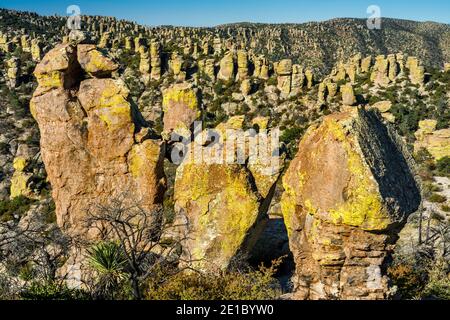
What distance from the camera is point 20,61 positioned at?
190 feet

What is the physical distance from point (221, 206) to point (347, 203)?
5.58 m

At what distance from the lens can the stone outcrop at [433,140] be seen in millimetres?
37000

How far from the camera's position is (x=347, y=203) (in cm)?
827

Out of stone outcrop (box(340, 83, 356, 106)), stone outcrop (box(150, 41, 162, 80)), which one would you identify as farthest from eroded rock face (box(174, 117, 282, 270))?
stone outcrop (box(150, 41, 162, 80))

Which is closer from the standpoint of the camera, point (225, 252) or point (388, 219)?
point (388, 219)

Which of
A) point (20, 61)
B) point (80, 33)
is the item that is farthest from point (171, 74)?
point (80, 33)

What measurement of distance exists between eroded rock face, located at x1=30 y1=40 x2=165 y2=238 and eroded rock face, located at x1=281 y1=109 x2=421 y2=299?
26.3ft

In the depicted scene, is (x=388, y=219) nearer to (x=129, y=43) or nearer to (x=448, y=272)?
(x=448, y=272)

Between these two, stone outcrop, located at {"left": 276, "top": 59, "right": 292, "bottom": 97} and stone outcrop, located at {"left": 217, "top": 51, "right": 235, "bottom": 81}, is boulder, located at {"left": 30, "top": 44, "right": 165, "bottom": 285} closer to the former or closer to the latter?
stone outcrop, located at {"left": 276, "top": 59, "right": 292, "bottom": 97}

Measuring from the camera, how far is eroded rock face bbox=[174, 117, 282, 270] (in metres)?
13.2

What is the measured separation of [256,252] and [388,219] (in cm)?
800

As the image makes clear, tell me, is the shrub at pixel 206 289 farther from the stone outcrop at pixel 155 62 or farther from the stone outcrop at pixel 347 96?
the stone outcrop at pixel 155 62

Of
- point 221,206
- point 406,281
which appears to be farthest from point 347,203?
point 221,206

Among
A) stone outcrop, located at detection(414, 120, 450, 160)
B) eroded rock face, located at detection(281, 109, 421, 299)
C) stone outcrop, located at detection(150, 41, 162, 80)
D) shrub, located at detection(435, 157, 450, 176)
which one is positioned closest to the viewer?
eroded rock face, located at detection(281, 109, 421, 299)
